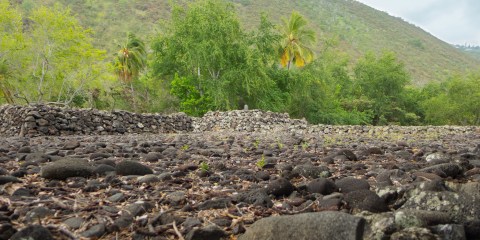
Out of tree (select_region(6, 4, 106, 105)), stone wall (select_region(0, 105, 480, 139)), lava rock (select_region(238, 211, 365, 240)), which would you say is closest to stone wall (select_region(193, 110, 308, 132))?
stone wall (select_region(0, 105, 480, 139))

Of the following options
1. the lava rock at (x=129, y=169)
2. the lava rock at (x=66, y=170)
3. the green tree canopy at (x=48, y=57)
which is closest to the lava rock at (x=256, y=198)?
the lava rock at (x=129, y=169)

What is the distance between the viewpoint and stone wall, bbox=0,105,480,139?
487 inches

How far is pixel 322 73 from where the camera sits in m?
33.2

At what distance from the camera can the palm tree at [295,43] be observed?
117ft

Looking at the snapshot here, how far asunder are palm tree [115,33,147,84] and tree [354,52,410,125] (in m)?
22.9

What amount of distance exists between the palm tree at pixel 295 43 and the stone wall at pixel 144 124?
17051 millimetres

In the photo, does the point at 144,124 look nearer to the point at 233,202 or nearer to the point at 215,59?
the point at 215,59

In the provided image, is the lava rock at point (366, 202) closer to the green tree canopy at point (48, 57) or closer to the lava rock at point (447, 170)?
the lava rock at point (447, 170)

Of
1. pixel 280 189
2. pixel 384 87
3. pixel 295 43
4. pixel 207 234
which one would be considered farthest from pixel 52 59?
pixel 384 87

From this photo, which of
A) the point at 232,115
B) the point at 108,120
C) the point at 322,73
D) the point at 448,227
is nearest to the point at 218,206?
the point at 448,227

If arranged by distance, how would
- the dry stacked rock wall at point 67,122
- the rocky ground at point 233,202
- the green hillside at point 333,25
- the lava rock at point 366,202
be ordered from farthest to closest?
the green hillside at point 333,25, the dry stacked rock wall at point 67,122, the lava rock at point 366,202, the rocky ground at point 233,202

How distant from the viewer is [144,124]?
641 inches

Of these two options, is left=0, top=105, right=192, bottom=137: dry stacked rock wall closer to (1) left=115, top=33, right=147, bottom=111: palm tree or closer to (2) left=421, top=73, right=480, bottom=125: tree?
(1) left=115, top=33, right=147, bottom=111: palm tree

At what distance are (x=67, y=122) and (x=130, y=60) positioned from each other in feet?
78.8
